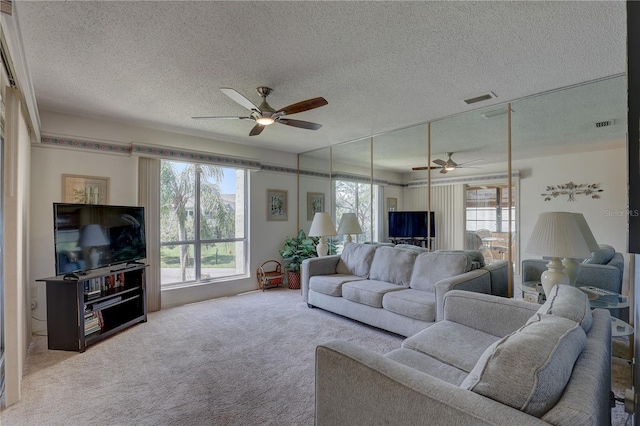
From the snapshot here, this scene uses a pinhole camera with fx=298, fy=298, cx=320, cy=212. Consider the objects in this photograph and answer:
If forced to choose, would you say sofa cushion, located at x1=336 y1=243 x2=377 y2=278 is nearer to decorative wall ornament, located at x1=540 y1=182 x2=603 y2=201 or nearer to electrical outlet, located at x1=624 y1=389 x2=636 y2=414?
electrical outlet, located at x1=624 y1=389 x2=636 y2=414

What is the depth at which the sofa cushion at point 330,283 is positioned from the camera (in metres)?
3.65

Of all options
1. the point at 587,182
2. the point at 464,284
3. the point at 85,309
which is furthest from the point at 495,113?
the point at 85,309

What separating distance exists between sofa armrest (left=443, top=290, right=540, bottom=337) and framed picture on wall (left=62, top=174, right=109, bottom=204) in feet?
13.0

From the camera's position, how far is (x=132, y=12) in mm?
1762

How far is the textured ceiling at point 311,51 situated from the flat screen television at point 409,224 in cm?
324

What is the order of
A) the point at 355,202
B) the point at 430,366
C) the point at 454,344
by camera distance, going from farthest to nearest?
the point at 355,202, the point at 454,344, the point at 430,366

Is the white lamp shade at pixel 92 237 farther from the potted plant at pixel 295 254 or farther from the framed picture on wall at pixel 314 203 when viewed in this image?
the framed picture on wall at pixel 314 203

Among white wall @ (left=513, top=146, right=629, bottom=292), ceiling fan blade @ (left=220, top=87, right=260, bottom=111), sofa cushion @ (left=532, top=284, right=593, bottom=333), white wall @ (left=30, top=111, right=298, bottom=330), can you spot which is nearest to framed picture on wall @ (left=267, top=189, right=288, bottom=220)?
white wall @ (left=30, top=111, right=298, bottom=330)

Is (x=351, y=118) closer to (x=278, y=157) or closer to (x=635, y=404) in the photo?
(x=278, y=157)

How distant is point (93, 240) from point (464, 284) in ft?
12.0

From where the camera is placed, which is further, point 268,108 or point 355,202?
point 355,202

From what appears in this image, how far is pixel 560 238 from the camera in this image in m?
2.16

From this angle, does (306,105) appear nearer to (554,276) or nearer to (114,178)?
(554,276)

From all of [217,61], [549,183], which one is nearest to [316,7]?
[217,61]
